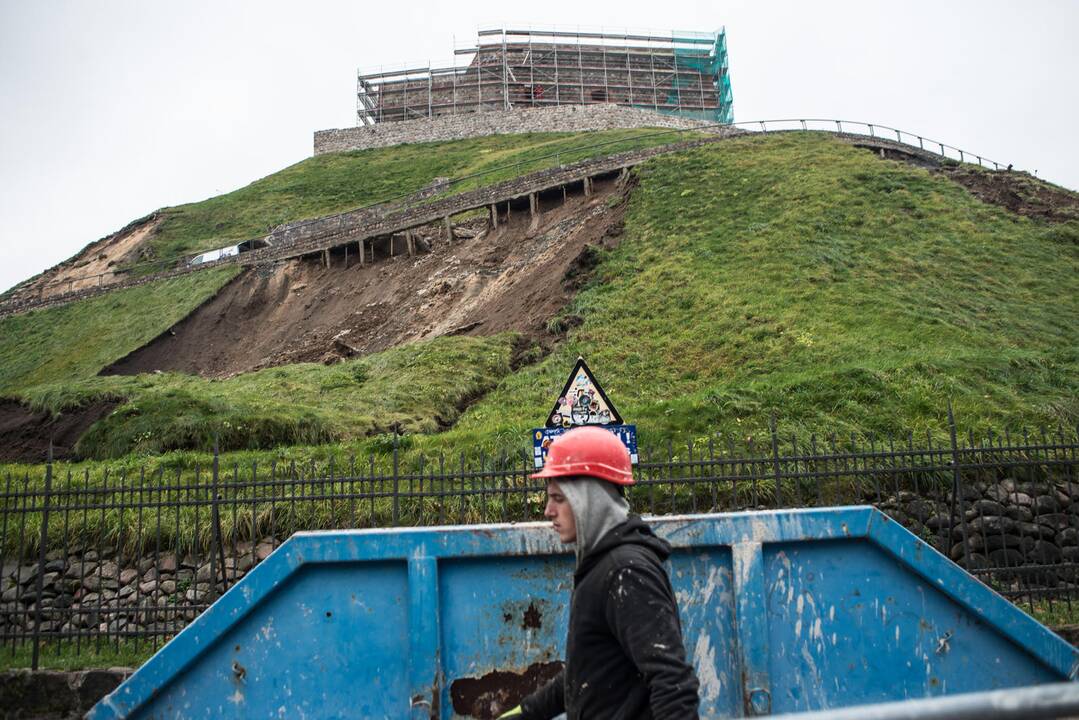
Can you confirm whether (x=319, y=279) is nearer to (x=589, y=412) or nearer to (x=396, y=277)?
(x=396, y=277)

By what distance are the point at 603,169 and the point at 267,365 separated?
14.9 m

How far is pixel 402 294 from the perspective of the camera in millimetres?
28203

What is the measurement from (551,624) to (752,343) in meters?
13.2

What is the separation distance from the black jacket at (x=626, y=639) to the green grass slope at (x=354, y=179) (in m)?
38.9

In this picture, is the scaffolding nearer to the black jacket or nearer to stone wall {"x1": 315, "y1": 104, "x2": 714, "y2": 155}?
stone wall {"x1": 315, "y1": 104, "x2": 714, "y2": 155}

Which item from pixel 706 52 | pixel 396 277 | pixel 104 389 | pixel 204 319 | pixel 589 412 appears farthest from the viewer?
pixel 706 52

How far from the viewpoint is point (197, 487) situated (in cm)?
805

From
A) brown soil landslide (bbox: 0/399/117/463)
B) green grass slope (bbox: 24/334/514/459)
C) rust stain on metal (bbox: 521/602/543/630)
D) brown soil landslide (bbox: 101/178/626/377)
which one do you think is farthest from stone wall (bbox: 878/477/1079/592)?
brown soil landslide (bbox: 0/399/117/463)

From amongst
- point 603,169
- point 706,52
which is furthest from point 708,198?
point 706,52

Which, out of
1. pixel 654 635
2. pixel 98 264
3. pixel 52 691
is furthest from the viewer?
pixel 98 264

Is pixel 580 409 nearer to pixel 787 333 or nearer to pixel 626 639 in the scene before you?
pixel 626 639

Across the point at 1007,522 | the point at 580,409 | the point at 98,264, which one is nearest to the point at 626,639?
the point at 580,409

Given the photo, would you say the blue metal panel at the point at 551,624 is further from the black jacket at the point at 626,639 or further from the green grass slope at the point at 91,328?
the green grass slope at the point at 91,328

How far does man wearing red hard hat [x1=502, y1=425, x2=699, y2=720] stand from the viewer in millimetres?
2547
